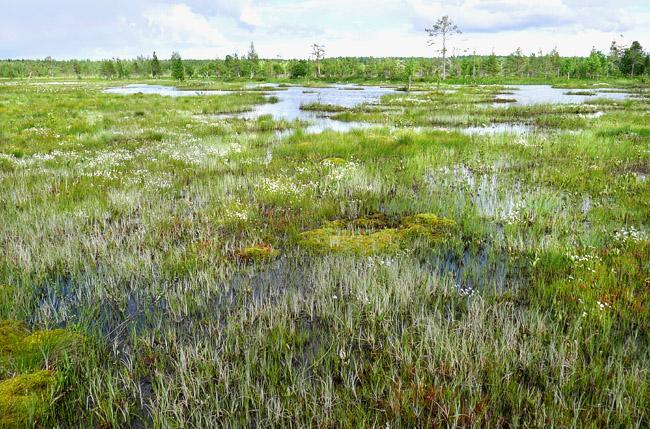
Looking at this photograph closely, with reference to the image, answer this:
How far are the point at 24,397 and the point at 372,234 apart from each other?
680cm

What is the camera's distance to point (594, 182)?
43.7ft

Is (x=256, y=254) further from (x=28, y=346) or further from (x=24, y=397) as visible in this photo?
(x=24, y=397)

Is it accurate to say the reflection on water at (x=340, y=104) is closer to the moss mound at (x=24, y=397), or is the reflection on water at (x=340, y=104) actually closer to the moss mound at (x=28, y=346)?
the moss mound at (x=28, y=346)

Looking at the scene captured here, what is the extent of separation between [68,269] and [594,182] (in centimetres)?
1501

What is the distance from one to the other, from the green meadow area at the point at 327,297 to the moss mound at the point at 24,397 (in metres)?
0.02

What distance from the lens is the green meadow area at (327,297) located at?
432 centimetres

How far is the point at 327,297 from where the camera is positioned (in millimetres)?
6770

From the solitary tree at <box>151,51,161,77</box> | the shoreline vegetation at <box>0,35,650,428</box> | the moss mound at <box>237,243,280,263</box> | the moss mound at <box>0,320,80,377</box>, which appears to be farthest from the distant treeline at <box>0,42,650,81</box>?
the moss mound at <box>0,320,80,377</box>

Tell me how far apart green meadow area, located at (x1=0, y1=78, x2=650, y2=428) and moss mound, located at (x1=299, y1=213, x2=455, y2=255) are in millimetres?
59

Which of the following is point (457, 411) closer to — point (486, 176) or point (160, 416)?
point (160, 416)

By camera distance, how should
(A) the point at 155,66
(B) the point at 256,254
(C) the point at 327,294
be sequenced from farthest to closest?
(A) the point at 155,66
(B) the point at 256,254
(C) the point at 327,294

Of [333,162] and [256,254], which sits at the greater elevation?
[333,162]

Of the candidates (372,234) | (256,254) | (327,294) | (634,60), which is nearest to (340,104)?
(372,234)

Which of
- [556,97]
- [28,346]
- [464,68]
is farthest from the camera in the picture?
[464,68]
